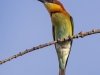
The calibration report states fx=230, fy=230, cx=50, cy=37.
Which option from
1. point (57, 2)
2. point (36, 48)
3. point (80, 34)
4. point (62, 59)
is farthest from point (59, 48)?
point (36, 48)

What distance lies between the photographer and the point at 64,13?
2.83m

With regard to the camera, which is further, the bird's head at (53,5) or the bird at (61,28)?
the bird at (61,28)

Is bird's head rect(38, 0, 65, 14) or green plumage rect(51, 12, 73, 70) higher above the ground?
bird's head rect(38, 0, 65, 14)

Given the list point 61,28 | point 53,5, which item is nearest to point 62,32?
point 61,28

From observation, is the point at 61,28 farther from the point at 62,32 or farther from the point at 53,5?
the point at 53,5

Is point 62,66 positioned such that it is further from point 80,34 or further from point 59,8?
point 80,34

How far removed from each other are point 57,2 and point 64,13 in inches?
7.4

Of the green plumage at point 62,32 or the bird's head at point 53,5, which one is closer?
the bird's head at point 53,5

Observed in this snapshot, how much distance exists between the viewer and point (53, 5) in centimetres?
267

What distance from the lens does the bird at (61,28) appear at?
108 inches

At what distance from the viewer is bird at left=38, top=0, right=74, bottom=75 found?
273cm

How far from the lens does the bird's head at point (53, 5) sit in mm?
2619

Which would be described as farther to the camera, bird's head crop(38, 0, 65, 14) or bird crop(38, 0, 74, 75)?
bird crop(38, 0, 74, 75)

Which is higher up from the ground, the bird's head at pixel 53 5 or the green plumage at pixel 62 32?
the bird's head at pixel 53 5
